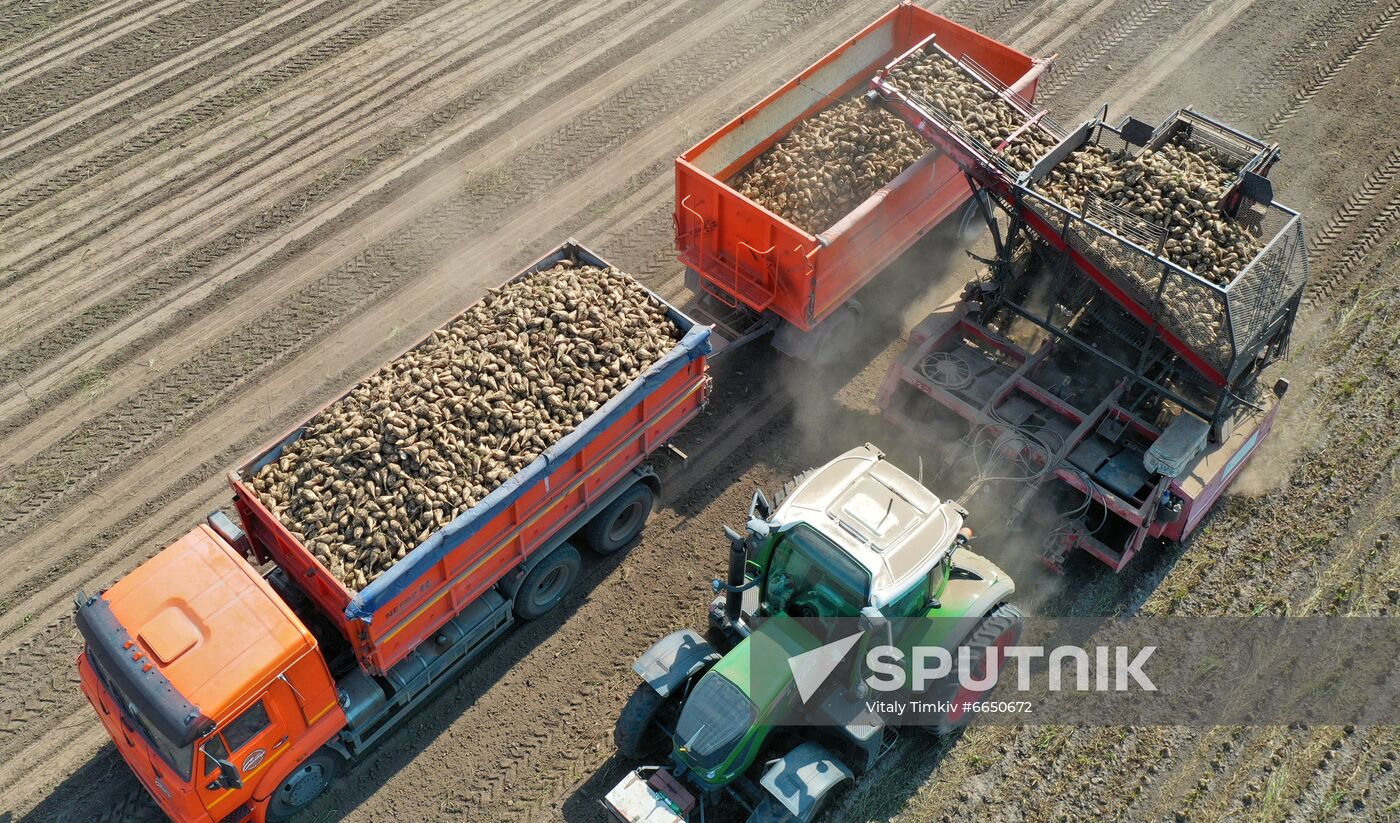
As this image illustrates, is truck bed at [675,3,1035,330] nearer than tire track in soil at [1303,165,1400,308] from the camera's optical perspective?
Yes

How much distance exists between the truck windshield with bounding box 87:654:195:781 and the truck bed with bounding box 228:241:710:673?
1.52 metres

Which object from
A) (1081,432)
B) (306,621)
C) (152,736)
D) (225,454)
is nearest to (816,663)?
(1081,432)

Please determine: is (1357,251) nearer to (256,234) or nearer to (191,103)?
(256,234)

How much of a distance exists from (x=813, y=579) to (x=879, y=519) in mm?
755

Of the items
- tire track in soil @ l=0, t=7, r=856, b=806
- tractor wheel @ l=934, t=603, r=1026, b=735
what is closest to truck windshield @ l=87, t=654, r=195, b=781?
tire track in soil @ l=0, t=7, r=856, b=806

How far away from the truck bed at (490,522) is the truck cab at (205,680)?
444mm

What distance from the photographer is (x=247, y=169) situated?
1588cm

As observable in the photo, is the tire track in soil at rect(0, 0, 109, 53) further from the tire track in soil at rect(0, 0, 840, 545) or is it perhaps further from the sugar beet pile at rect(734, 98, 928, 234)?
the sugar beet pile at rect(734, 98, 928, 234)

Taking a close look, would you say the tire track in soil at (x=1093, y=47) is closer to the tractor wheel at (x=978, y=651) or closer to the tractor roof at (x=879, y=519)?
the tractor roof at (x=879, y=519)

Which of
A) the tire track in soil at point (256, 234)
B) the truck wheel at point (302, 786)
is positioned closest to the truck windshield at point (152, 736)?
the truck wheel at point (302, 786)

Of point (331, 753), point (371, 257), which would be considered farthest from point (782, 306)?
point (331, 753)

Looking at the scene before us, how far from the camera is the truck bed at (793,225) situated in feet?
40.9

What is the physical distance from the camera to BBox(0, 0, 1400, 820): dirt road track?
10734 millimetres

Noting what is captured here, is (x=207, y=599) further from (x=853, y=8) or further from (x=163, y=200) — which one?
(x=853, y=8)
